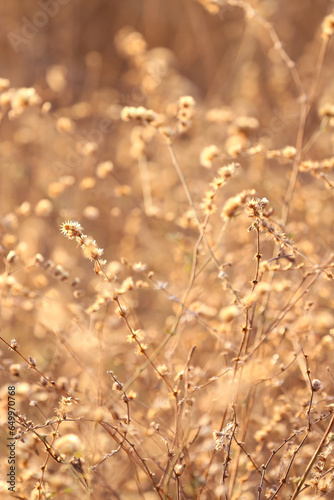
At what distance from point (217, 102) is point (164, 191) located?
3.56ft

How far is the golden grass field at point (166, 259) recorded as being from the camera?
1.55m

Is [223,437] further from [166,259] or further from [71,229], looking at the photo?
[166,259]

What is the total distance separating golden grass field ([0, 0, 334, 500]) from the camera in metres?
1.55

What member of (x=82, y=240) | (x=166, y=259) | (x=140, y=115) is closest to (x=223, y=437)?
(x=82, y=240)

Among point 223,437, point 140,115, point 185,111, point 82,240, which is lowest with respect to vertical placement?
point 223,437

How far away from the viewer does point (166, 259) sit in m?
3.07

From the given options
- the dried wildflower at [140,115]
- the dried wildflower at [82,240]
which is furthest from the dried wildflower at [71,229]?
the dried wildflower at [140,115]

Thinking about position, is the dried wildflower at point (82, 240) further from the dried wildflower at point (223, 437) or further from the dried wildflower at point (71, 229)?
the dried wildflower at point (223, 437)

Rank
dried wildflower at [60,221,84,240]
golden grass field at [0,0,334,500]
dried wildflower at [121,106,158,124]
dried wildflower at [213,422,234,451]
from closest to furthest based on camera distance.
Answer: dried wildflower at [213,422,234,451]
dried wildflower at [60,221,84,240]
golden grass field at [0,0,334,500]
dried wildflower at [121,106,158,124]

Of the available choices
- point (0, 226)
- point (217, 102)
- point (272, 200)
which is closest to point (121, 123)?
point (217, 102)

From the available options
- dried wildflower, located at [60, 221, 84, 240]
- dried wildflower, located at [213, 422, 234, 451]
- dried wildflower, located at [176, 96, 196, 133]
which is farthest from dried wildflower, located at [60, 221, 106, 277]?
dried wildflower, located at [176, 96, 196, 133]

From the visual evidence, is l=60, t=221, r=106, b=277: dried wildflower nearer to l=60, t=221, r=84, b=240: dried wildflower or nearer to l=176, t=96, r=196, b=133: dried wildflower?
l=60, t=221, r=84, b=240: dried wildflower

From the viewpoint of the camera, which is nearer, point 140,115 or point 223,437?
point 223,437

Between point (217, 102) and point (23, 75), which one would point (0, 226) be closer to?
point (217, 102)
